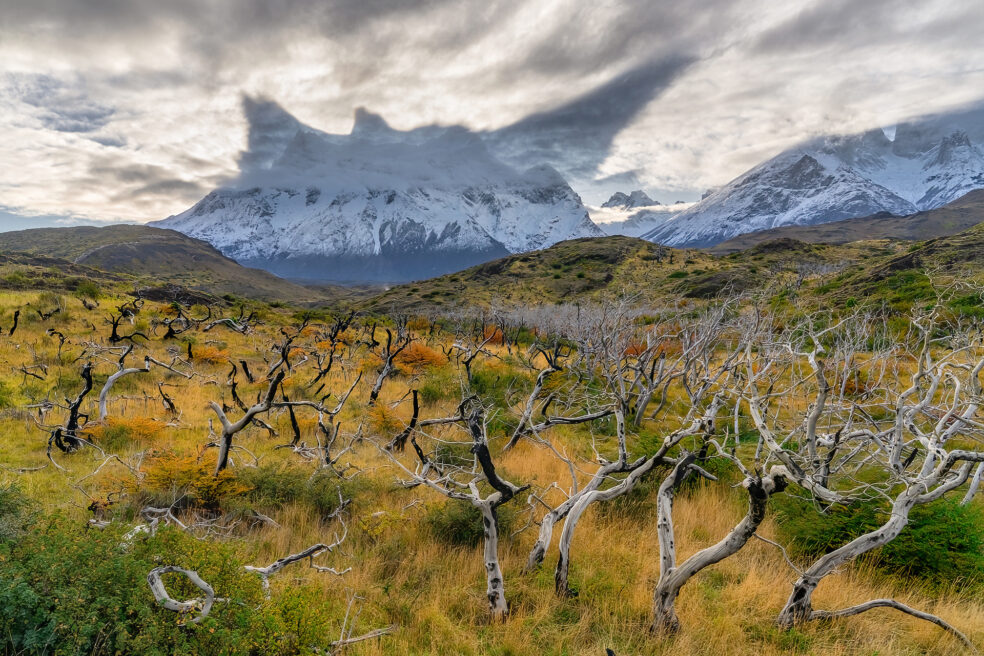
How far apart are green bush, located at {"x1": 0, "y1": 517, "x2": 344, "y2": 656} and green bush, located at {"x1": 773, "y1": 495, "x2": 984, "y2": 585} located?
5.89 metres

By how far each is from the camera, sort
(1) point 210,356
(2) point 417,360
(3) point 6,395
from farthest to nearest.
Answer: (2) point 417,360
(1) point 210,356
(3) point 6,395

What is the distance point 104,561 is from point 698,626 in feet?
15.7

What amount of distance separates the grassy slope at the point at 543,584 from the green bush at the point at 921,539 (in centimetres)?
35

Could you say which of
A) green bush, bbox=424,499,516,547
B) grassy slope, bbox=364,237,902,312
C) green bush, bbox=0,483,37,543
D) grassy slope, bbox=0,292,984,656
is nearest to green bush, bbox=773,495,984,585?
grassy slope, bbox=0,292,984,656

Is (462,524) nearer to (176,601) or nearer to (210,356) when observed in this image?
(176,601)

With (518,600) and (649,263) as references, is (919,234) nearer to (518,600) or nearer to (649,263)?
(649,263)

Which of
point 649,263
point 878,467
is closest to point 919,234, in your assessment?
point 649,263

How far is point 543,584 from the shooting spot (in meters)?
4.51

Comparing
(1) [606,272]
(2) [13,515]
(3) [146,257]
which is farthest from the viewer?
(3) [146,257]

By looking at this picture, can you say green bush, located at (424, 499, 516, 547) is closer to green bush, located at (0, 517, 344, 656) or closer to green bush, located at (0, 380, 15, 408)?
green bush, located at (0, 517, 344, 656)

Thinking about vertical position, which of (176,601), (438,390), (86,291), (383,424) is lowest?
(383,424)

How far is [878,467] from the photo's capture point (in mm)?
6805

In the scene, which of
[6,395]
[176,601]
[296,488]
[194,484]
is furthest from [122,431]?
[176,601]

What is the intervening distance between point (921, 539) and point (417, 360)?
16022 mm
